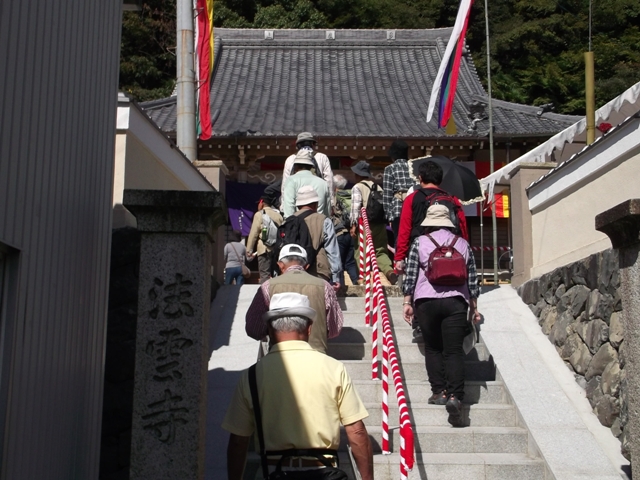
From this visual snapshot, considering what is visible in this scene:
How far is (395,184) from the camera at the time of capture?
8.93 metres

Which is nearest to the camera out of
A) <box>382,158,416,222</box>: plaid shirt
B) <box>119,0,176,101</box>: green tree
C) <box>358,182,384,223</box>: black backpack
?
<box>382,158,416,222</box>: plaid shirt

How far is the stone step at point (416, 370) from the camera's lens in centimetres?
720

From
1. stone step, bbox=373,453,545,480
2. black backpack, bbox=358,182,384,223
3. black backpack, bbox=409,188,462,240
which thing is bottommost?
stone step, bbox=373,453,545,480

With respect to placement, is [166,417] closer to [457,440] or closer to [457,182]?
[457,440]

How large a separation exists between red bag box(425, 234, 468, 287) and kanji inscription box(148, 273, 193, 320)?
218cm

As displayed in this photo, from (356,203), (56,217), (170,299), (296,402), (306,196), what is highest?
(356,203)

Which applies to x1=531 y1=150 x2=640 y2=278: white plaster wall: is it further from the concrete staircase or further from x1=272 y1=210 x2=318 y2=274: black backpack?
x1=272 y1=210 x2=318 y2=274: black backpack

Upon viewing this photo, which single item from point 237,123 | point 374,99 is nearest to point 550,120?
point 374,99

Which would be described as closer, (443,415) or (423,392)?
(443,415)

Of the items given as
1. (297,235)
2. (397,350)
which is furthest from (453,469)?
(297,235)

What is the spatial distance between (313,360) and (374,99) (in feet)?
57.8

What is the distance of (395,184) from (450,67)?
17.8 feet

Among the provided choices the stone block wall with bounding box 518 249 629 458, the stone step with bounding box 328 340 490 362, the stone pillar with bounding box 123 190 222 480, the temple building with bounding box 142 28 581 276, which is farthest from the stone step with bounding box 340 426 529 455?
the temple building with bounding box 142 28 581 276

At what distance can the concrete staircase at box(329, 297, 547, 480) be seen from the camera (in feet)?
18.9
